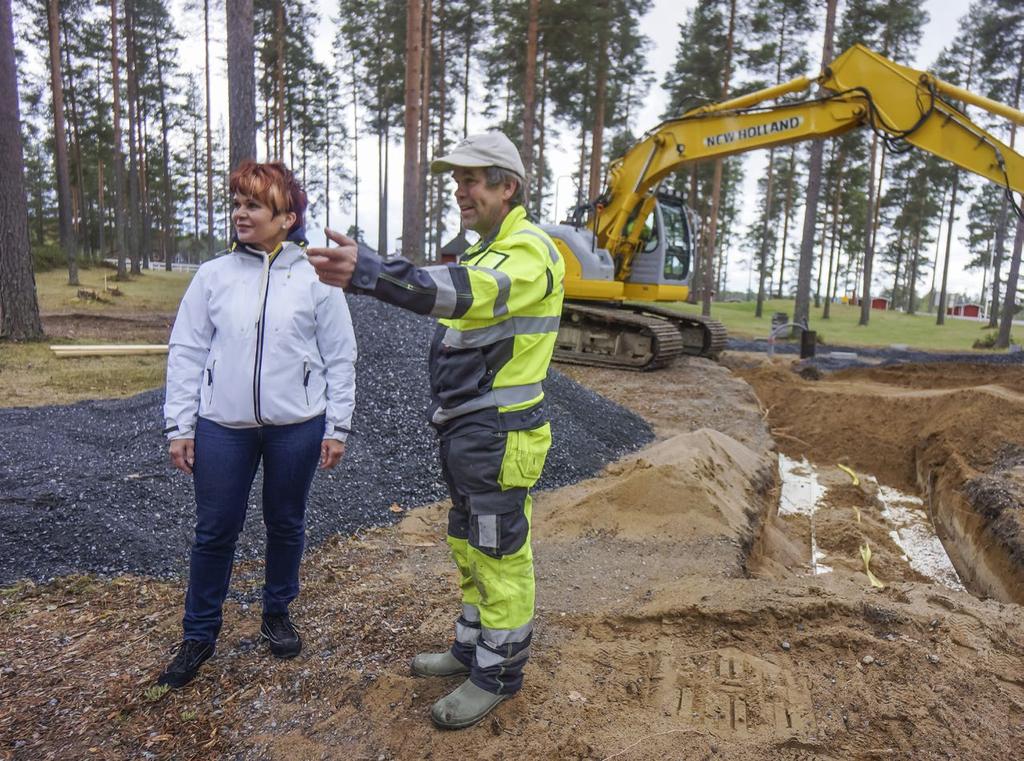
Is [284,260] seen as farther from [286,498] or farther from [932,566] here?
[932,566]

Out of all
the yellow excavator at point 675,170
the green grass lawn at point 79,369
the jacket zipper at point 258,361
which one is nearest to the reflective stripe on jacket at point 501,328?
the jacket zipper at point 258,361

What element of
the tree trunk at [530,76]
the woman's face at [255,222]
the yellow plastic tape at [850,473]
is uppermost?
the tree trunk at [530,76]

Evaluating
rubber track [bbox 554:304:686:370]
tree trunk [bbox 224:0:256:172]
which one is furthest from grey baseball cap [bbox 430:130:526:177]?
rubber track [bbox 554:304:686:370]

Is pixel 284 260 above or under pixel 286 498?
above

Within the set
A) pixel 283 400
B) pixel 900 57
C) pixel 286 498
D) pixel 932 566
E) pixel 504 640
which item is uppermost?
pixel 900 57

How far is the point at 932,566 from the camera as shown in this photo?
5.84 m

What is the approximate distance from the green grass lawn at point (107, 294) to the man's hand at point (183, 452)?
16151 mm

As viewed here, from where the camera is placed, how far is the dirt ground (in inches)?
95.6

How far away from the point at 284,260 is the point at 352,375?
0.51 meters

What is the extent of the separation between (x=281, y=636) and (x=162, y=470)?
2435 millimetres

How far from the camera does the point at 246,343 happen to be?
2525 millimetres

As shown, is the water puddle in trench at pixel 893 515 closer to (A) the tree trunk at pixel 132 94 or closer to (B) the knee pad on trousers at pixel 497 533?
(B) the knee pad on trousers at pixel 497 533

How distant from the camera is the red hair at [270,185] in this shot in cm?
253

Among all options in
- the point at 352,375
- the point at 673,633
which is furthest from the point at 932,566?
the point at 352,375
